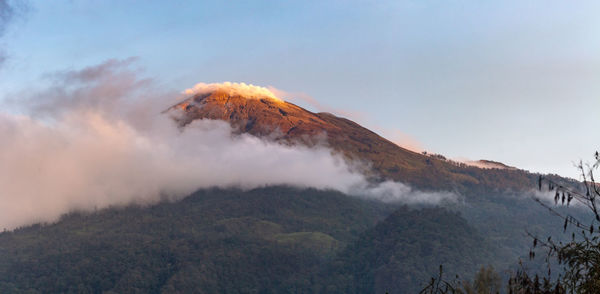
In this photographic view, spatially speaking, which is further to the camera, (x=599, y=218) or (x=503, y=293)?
(x=503, y=293)

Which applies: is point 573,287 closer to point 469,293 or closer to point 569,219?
point 569,219

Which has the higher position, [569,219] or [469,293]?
[569,219]

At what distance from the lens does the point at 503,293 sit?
151250mm

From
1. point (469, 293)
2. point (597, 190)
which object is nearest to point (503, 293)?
point (469, 293)

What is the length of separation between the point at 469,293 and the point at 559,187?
1095 cm

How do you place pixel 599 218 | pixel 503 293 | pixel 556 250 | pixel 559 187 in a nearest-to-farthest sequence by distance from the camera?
pixel 599 218
pixel 559 187
pixel 556 250
pixel 503 293

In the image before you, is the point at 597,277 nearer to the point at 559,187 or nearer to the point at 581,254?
the point at 581,254

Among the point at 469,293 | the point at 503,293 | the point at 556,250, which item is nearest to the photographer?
the point at 556,250

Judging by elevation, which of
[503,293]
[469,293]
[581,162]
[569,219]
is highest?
[581,162]

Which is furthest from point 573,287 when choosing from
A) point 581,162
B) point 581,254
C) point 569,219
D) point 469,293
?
point 469,293

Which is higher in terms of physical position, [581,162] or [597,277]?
[581,162]

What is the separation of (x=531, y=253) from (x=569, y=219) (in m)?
2.62

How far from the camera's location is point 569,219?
18.4 m

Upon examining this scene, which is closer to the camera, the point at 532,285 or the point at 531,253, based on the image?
the point at 531,253
